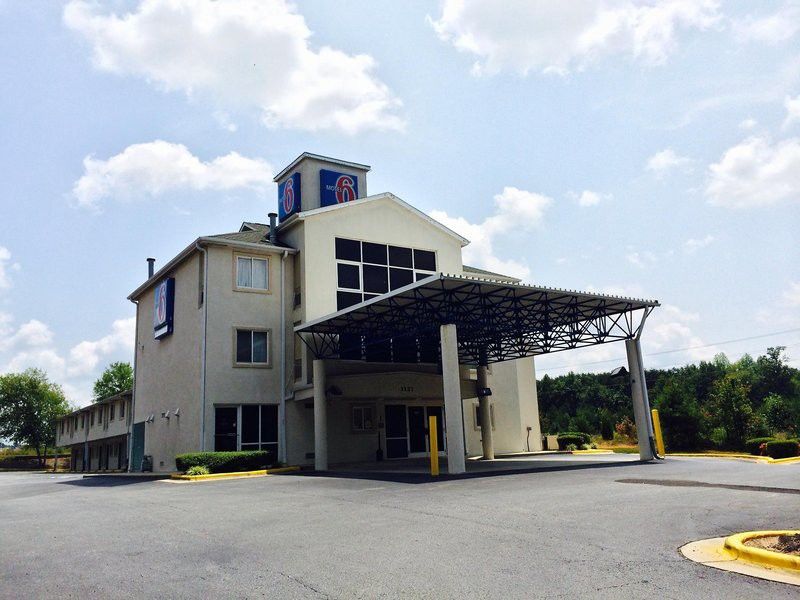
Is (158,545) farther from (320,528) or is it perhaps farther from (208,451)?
(208,451)

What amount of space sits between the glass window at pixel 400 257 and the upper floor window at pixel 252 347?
21.8 feet

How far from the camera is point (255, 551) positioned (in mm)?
7926

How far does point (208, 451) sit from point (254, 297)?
6.34m

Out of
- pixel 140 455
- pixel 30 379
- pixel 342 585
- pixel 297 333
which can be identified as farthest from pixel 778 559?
pixel 30 379

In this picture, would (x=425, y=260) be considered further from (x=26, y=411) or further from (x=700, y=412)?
(x=26, y=411)

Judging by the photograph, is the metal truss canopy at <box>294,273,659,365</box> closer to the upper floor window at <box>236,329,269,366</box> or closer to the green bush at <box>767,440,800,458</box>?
the upper floor window at <box>236,329,269,366</box>

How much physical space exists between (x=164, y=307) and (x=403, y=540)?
24.7 m

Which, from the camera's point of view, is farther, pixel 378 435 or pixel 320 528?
pixel 378 435

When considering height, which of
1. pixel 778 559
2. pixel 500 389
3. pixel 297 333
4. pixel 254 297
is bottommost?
pixel 778 559

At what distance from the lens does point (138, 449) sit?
33.5 meters

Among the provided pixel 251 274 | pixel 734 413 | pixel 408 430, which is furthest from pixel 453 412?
pixel 734 413

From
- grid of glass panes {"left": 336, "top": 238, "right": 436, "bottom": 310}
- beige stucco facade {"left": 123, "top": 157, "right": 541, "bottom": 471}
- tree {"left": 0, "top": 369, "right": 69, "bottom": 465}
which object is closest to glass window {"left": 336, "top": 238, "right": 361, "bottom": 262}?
grid of glass panes {"left": 336, "top": 238, "right": 436, "bottom": 310}

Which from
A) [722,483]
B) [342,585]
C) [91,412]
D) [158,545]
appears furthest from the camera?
[91,412]

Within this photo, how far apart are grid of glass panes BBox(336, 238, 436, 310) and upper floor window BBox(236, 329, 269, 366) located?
3479 mm
